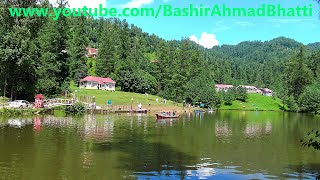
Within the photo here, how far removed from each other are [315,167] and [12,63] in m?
53.3

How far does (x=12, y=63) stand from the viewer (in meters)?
64.2

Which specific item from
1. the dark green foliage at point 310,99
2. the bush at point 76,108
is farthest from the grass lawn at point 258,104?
the bush at point 76,108

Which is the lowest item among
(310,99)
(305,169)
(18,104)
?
(305,169)

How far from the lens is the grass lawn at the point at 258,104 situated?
141 metres

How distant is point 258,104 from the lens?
151 m

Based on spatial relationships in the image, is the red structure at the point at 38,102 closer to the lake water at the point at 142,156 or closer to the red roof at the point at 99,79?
the lake water at the point at 142,156

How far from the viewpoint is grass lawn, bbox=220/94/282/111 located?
463 feet

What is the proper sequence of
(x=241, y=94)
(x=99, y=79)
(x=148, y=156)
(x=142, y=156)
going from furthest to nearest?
(x=241, y=94) → (x=99, y=79) → (x=148, y=156) → (x=142, y=156)

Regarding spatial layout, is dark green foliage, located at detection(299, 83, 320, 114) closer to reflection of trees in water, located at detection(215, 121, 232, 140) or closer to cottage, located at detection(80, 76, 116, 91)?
cottage, located at detection(80, 76, 116, 91)

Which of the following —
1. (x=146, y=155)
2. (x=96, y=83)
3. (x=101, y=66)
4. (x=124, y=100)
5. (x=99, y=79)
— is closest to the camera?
(x=146, y=155)

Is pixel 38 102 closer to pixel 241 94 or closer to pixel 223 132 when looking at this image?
pixel 223 132

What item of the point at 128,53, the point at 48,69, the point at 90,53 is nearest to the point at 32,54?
the point at 48,69

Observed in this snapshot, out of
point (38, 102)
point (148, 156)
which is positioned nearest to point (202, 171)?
point (148, 156)

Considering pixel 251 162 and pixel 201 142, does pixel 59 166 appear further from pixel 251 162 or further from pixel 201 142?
pixel 201 142
